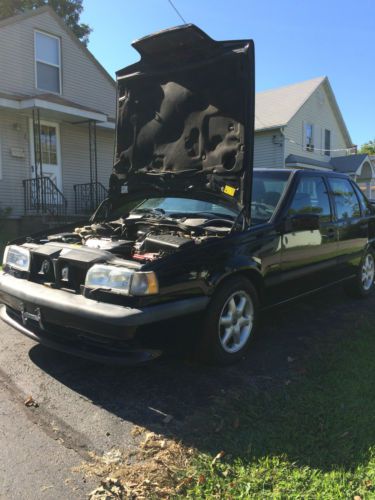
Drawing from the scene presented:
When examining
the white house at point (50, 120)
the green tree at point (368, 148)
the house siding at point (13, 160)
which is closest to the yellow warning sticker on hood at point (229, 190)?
the white house at point (50, 120)

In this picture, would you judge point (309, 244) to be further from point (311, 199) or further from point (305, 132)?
point (305, 132)

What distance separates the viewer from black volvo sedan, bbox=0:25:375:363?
3070 millimetres

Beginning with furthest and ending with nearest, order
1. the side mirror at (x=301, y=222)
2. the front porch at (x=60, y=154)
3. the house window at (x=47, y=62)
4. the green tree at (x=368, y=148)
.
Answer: the green tree at (x=368, y=148) → the house window at (x=47, y=62) → the front porch at (x=60, y=154) → the side mirror at (x=301, y=222)

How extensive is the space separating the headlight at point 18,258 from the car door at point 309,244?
224 centimetres

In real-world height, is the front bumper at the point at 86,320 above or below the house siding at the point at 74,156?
below

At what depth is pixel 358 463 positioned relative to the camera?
2.41m

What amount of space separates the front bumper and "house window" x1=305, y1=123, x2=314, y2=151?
22020 millimetres

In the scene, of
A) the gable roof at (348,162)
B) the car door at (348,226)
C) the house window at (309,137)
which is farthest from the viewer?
the gable roof at (348,162)

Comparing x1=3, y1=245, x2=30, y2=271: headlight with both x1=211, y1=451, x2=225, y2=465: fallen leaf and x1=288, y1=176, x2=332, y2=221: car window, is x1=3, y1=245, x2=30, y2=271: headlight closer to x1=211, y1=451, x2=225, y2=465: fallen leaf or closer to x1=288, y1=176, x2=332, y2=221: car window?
x1=211, y1=451, x2=225, y2=465: fallen leaf

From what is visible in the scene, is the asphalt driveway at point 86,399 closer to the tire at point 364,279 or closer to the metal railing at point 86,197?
the tire at point 364,279

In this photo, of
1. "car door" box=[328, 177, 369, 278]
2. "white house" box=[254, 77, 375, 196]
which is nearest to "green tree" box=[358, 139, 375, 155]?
"white house" box=[254, 77, 375, 196]

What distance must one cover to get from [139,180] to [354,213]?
110 inches

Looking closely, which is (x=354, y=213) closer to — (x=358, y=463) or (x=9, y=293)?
(x=358, y=463)

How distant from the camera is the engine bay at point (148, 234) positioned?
340 cm
